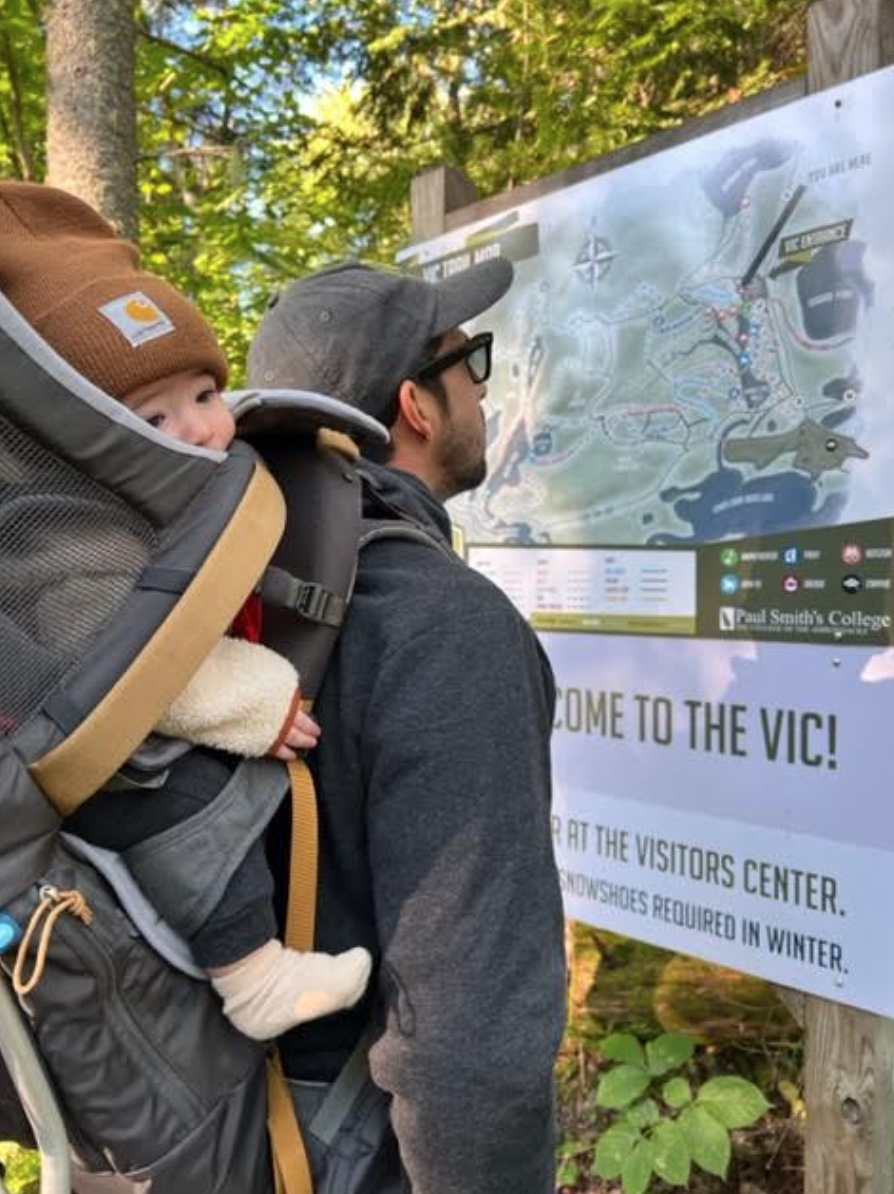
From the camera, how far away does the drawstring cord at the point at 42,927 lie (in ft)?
3.57

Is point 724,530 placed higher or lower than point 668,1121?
higher

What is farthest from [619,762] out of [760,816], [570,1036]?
[570,1036]

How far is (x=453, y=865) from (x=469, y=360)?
3.31 ft

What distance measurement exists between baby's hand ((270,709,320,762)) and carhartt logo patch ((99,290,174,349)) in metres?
0.45

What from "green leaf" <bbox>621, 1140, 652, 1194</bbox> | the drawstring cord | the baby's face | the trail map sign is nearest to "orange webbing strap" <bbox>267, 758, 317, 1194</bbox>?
the drawstring cord

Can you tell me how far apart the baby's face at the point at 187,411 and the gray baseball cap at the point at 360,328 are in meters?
0.51

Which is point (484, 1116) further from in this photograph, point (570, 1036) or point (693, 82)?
point (693, 82)

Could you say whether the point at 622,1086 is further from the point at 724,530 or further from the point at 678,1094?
the point at 724,530

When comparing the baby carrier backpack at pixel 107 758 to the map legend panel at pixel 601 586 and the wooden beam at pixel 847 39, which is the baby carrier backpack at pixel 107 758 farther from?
the wooden beam at pixel 847 39

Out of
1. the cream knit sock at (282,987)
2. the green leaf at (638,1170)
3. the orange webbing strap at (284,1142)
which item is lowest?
the green leaf at (638,1170)

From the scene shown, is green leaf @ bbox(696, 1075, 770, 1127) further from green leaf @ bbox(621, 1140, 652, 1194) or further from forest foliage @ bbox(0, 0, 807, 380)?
forest foliage @ bbox(0, 0, 807, 380)

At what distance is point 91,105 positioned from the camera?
14.3 feet

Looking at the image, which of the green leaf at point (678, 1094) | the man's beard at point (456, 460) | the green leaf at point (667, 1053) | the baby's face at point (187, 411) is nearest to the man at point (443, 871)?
the baby's face at point (187, 411)

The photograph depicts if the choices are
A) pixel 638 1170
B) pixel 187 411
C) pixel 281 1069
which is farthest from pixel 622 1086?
pixel 187 411
